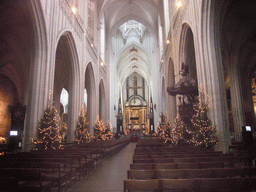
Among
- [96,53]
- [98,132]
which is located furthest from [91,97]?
[96,53]

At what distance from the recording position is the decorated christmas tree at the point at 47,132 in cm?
915

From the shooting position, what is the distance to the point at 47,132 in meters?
9.34

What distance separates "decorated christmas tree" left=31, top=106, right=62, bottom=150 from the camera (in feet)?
30.0

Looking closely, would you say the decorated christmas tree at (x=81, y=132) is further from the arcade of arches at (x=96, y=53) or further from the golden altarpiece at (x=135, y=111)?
the golden altarpiece at (x=135, y=111)

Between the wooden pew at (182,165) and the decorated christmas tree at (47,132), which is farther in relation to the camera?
the decorated christmas tree at (47,132)

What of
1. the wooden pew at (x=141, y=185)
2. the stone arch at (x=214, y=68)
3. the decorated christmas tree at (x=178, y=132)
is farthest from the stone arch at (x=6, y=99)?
the wooden pew at (x=141, y=185)

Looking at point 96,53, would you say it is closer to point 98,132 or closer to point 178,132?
point 98,132

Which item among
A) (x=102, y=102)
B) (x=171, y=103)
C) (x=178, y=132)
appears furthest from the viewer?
(x=102, y=102)

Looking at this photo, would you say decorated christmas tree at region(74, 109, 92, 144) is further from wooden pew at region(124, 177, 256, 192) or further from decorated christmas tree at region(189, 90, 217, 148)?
wooden pew at region(124, 177, 256, 192)

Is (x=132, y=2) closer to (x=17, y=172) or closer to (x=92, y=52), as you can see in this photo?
(x=92, y=52)

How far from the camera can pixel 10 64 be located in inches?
710

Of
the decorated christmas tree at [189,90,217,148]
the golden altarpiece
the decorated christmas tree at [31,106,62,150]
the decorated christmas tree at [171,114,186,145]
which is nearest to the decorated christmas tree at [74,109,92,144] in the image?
the decorated christmas tree at [31,106,62,150]

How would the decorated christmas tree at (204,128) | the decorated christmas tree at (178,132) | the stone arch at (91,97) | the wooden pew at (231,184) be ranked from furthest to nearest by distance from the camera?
the stone arch at (91,97) → the decorated christmas tree at (178,132) → the decorated christmas tree at (204,128) → the wooden pew at (231,184)

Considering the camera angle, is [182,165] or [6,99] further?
[6,99]
